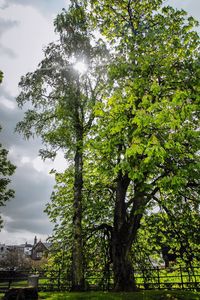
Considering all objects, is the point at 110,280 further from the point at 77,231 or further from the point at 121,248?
the point at 77,231

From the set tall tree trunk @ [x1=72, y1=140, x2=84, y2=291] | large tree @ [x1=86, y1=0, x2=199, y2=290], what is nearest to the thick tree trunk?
large tree @ [x1=86, y1=0, x2=199, y2=290]

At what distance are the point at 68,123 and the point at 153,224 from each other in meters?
6.99

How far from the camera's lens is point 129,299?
9289mm

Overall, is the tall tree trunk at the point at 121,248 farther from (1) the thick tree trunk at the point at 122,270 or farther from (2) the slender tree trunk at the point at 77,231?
(2) the slender tree trunk at the point at 77,231

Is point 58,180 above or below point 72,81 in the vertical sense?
below

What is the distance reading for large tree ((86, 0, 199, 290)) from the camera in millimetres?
7789

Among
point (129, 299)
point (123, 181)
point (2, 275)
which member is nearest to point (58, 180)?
point (123, 181)

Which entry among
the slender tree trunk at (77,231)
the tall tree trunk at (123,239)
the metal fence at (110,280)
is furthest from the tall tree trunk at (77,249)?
the tall tree trunk at (123,239)

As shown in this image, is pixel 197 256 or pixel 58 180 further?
pixel 58 180

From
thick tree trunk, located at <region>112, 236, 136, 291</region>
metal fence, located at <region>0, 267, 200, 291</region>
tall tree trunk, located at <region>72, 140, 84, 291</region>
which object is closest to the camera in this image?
thick tree trunk, located at <region>112, 236, 136, 291</region>

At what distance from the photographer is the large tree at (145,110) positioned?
25.6ft

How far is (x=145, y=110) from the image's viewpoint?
8.38 meters

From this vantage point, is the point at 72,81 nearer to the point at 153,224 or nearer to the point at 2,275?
the point at 153,224

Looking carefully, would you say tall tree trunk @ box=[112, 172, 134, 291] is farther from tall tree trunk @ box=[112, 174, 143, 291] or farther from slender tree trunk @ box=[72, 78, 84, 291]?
slender tree trunk @ box=[72, 78, 84, 291]
